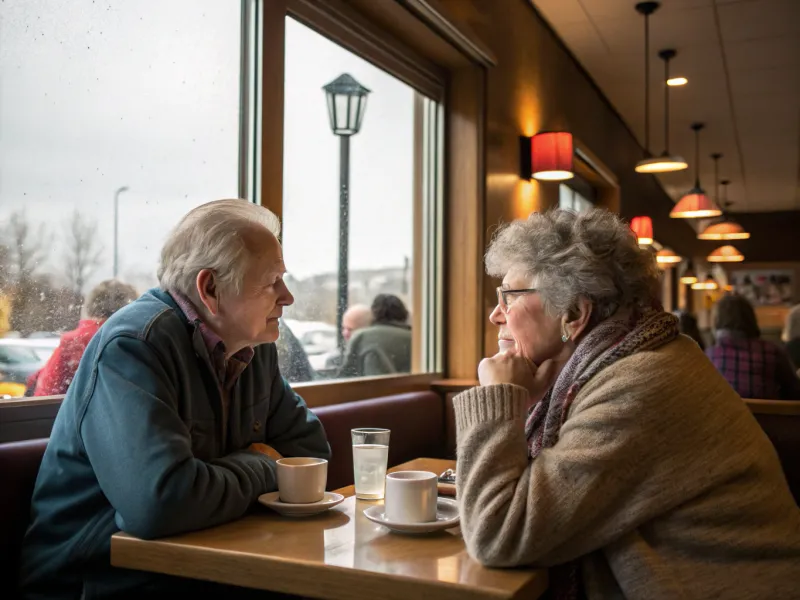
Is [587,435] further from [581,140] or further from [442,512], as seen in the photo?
[581,140]

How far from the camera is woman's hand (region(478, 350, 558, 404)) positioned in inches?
59.2

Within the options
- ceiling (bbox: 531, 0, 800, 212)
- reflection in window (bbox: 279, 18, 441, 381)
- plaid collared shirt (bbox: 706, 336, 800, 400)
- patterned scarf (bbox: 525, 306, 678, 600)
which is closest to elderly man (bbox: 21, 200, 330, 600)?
patterned scarf (bbox: 525, 306, 678, 600)

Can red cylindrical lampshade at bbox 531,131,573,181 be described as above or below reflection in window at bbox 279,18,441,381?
above

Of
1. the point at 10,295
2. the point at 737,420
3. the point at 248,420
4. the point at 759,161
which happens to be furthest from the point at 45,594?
the point at 759,161

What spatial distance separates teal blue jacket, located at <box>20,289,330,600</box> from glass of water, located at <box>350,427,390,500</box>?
0.60 ft

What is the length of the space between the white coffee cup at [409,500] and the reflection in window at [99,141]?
0.94 meters

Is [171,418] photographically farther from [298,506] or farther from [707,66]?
[707,66]

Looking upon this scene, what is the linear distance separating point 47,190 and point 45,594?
92cm

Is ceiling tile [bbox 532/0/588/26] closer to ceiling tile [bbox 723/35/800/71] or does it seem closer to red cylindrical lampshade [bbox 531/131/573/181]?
red cylindrical lampshade [bbox 531/131/573/181]

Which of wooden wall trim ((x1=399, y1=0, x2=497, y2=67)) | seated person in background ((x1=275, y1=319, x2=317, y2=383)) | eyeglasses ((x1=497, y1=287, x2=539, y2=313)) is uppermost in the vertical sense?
wooden wall trim ((x1=399, y1=0, x2=497, y2=67))

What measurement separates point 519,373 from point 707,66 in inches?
213

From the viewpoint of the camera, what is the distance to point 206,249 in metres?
1.66

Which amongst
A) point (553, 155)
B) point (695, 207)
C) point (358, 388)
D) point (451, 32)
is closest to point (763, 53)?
point (695, 207)

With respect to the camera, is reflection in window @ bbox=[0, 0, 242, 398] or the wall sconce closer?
reflection in window @ bbox=[0, 0, 242, 398]
